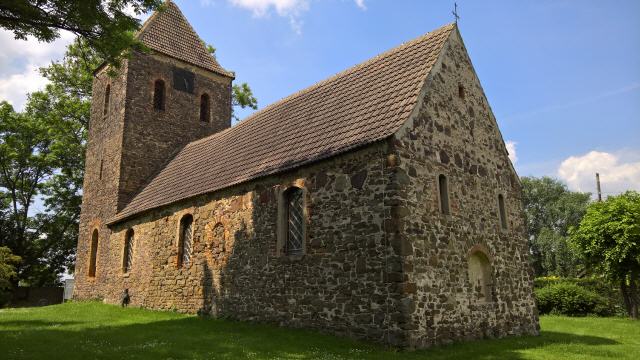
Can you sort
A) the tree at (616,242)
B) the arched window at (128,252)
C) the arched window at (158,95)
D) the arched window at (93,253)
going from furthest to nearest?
the arched window at (158,95), the arched window at (93,253), the tree at (616,242), the arched window at (128,252)

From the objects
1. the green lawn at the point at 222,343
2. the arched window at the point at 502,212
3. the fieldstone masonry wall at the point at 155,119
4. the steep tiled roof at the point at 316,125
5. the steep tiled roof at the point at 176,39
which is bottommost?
the green lawn at the point at 222,343

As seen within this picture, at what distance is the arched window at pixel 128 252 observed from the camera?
1959 cm

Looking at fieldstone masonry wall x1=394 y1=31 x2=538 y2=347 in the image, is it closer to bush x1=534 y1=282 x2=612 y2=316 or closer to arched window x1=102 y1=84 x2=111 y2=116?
bush x1=534 y1=282 x2=612 y2=316

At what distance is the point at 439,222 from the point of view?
11516 millimetres

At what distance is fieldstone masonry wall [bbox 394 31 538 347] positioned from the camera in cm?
1059

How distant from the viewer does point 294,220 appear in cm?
1281

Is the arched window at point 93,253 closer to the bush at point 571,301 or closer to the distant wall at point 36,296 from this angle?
the distant wall at point 36,296

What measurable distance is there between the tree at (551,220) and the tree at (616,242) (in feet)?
88.5

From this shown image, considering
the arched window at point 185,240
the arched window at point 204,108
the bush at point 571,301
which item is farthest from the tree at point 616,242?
the arched window at point 204,108

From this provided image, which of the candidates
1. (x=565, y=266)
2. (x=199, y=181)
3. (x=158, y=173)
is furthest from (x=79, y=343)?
(x=565, y=266)

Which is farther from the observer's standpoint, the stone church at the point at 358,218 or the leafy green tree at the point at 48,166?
the leafy green tree at the point at 48,166

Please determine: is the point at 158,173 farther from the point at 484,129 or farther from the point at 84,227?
the point at 484,129

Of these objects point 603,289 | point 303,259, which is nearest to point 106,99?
point 303,259

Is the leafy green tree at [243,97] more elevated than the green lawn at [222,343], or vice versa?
the leafy green tree at [243,97]
